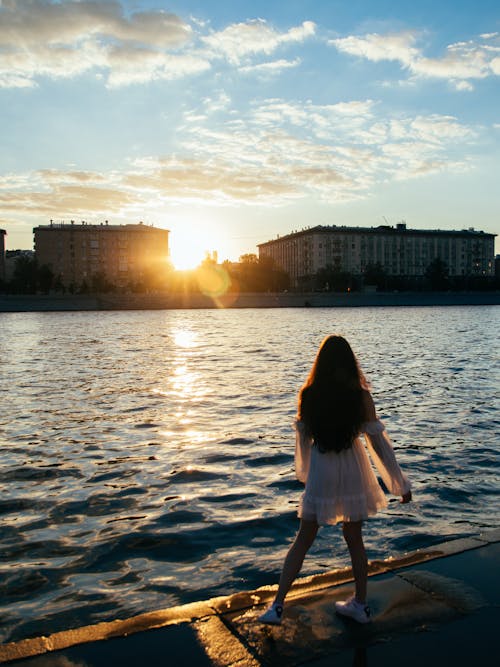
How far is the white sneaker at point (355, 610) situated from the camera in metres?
3.90

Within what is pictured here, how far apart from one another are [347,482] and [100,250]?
159286 mm

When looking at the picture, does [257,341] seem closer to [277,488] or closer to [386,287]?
[277,488]

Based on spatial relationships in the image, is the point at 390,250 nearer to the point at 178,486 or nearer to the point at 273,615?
the point at 178,486

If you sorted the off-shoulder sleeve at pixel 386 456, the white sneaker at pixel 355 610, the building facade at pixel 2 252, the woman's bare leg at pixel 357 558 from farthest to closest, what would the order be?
the building facade at pixel 2 252
the off-shoulder sleeve at pixel 386 456
the woman's bare leg at pixel 357 558
the white sneaker at pixel 355 610

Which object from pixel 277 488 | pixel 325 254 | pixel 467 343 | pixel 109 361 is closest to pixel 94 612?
pixel 277 488

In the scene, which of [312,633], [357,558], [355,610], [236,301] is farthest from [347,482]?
[236,301]

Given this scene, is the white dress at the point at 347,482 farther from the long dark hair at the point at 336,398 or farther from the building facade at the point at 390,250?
the building facade at the point at 390,250

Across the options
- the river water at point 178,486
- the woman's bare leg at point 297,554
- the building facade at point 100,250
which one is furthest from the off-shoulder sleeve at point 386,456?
the building facade at point 100,250

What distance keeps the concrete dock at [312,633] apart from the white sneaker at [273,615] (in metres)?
0.04

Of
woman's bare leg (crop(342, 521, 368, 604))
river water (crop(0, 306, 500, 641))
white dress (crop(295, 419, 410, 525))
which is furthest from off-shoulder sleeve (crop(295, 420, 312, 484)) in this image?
river water (crop(0, 306, 500, 641))

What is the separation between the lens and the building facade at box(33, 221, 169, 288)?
6097 inches

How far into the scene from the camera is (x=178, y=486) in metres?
8.41

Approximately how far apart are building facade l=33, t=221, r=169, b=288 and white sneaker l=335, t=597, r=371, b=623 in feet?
492

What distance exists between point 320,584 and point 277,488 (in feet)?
12.2
